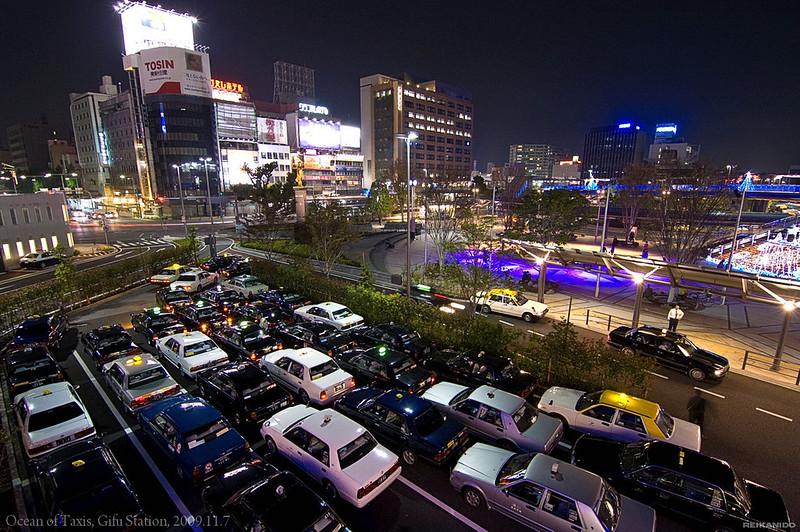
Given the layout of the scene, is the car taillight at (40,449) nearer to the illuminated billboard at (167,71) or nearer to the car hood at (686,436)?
the car hood at (686,436)

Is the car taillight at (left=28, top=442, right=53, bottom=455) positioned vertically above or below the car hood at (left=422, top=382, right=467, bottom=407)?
below

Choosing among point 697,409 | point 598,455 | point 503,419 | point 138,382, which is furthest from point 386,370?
point 697,409

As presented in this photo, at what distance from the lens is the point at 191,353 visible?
14.4m

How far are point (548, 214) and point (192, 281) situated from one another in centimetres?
3297

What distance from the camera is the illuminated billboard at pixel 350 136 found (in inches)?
4978

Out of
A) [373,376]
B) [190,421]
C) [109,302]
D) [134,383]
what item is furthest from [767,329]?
[109,302]

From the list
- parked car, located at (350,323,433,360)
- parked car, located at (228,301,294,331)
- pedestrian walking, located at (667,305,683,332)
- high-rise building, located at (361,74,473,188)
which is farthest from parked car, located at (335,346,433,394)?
high-rise building, located at (361,74,473,188)

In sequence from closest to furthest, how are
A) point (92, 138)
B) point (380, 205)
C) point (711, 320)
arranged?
1. point (711, 320)
2. point (380, 205)
3. point (92, 138)

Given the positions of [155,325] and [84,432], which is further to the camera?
[155,325]

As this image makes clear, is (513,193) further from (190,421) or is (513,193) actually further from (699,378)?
(190,421)

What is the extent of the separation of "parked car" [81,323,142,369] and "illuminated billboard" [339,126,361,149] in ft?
390

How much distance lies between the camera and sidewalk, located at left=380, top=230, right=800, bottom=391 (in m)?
15.8

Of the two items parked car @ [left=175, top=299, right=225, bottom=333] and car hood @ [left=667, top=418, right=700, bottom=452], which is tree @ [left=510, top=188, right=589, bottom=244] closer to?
car hood @ [left=667, top=418, right=700, bottom=452]

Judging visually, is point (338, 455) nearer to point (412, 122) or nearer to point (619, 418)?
point (619, 418)
